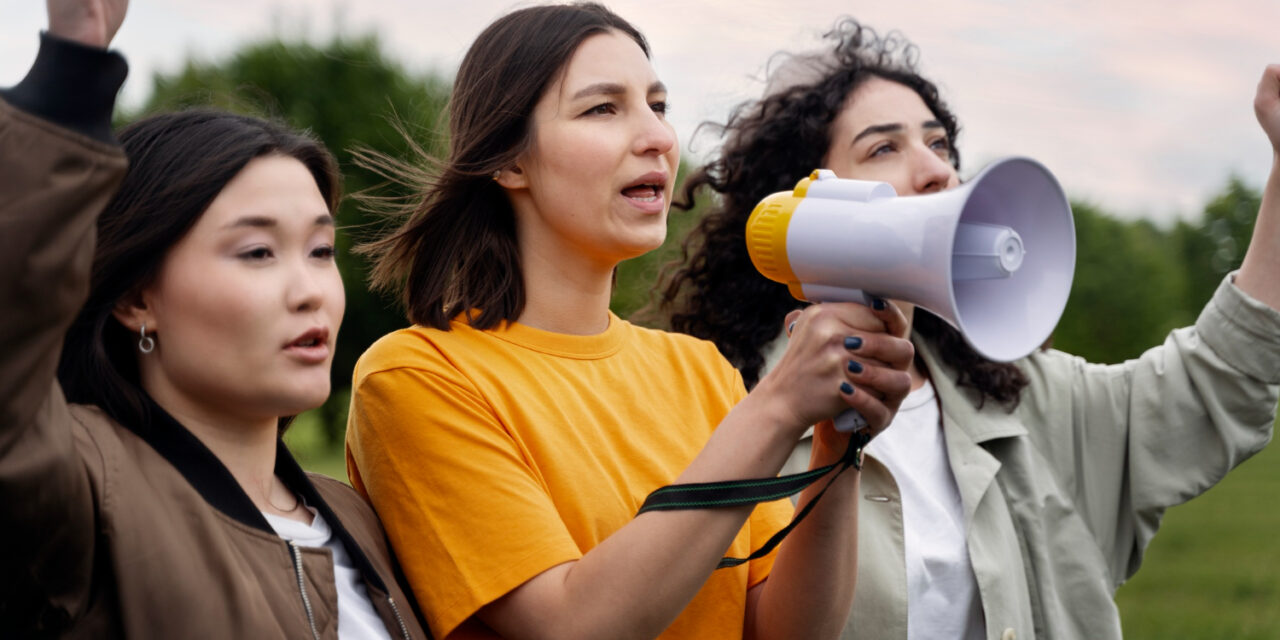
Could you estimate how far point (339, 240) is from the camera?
1961cm

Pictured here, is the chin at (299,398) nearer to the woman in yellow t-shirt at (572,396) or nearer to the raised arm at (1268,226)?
the woman in yellow t-shirt at (572,396)

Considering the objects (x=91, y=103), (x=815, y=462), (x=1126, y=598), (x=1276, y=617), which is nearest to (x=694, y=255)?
(x=815, y=462)

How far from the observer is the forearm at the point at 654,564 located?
2.11m

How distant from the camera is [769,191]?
3.92 meters

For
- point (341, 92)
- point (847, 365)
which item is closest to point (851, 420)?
point (847, 365)

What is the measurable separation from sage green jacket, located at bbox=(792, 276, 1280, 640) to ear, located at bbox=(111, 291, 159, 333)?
1.82 metres

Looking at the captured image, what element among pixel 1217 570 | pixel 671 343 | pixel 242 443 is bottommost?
pixel 1217 570

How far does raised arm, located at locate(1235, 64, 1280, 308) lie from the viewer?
313 centimetres

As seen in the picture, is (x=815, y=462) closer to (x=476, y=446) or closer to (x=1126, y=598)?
(x=476, y=446)

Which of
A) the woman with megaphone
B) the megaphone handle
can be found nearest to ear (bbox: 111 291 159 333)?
the megaphone handle

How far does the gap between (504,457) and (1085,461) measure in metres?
2.06

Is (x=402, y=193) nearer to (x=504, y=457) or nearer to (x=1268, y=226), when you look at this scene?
(x=1268, y=226)

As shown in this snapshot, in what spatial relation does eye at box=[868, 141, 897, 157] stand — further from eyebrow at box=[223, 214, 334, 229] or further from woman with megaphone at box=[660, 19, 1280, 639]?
eyebrow at box=[223, 214, 334, 229]

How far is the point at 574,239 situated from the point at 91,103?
3.86ft
